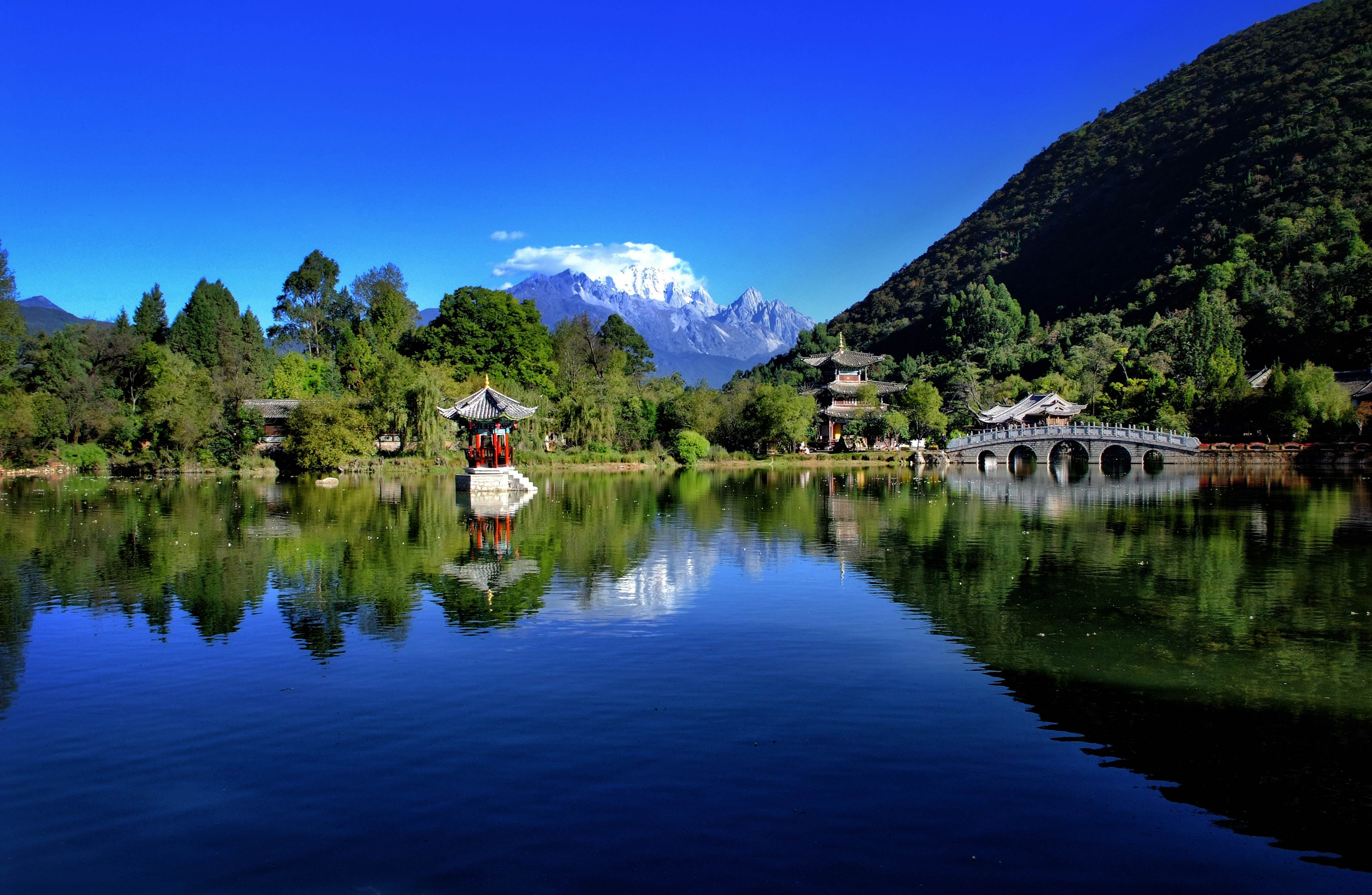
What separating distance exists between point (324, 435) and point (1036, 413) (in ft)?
145

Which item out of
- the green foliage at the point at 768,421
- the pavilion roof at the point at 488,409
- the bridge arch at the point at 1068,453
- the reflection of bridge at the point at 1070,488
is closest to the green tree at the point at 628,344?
the green foliage at the point at 768,421

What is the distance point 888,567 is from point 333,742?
37.5 feet

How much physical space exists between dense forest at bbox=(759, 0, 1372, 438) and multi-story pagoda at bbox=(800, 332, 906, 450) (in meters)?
4.28

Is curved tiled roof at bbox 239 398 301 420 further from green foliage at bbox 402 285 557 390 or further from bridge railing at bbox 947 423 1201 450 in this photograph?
bridge railing at bbox 947 423 1201 450

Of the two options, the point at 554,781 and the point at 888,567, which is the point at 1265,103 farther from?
the point at 554,781

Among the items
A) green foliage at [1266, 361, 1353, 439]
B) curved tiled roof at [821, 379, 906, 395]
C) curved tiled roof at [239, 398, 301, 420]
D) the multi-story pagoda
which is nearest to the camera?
green foliage at [1266, 361, 1353, 439]

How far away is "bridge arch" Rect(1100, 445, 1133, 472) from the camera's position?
4921cm

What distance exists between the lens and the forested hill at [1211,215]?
65.0 metres

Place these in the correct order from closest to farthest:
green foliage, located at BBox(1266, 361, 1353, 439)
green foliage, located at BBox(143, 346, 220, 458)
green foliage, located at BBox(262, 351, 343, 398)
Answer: green foliage, located at BBox(143, 346, 220, 458)
green foliage, located at BBox(1266, 361, 1353, 439)
green foliage, located at BBox(262, 351, 343, 398)

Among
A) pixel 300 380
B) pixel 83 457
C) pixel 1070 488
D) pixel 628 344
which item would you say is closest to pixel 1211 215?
pixel 628 344

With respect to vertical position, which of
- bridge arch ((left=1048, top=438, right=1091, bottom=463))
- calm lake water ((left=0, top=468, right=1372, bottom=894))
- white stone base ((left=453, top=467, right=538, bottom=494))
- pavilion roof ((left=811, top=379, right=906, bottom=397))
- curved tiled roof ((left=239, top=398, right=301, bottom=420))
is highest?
pavilion roof ((left=811, top=379, right=906, bottom=397))

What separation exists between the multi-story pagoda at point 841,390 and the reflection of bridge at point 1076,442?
10.5 metres

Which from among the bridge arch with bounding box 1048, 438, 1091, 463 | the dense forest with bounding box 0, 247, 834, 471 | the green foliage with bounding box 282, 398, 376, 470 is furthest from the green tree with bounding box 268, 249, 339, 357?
the bridge arch with bounding box 1048, 438, 1091, 463

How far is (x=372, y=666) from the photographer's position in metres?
10.2
